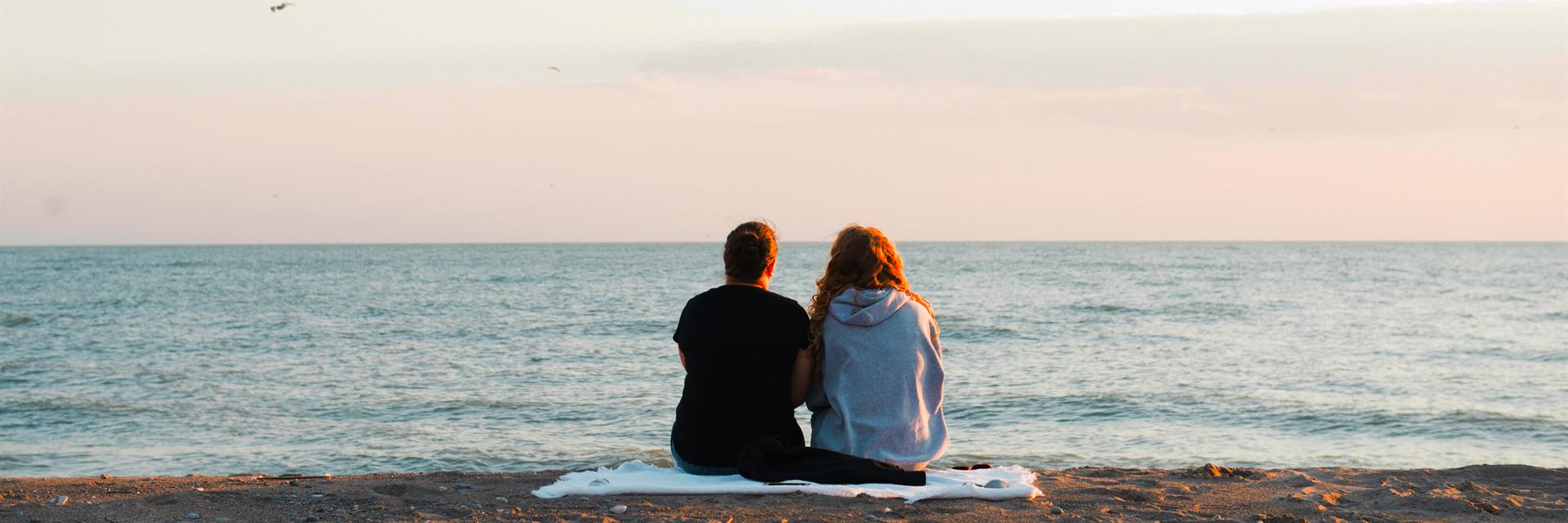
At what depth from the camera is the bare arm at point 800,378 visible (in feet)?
16.9

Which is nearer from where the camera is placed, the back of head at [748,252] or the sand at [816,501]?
the sand at [816,501]

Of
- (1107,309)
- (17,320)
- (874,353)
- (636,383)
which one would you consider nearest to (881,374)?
(874,353)

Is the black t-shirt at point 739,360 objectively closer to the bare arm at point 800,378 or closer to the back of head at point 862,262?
the bare arm at point 800,378

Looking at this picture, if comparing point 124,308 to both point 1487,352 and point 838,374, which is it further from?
point 1487,352

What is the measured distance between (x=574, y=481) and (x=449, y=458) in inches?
161

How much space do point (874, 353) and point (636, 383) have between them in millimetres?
8437

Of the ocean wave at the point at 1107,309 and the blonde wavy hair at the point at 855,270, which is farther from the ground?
the blonde wavy hair at the point at 855,270

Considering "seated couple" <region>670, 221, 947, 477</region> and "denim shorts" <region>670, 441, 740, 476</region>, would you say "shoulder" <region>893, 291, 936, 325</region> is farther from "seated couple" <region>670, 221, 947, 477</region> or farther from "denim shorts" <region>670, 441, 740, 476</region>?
"denim shorts" <region>670, 441, 740, 476</region>

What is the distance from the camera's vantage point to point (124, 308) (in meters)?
26.8

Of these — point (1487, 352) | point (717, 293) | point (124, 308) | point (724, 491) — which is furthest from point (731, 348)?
point (124, 308)

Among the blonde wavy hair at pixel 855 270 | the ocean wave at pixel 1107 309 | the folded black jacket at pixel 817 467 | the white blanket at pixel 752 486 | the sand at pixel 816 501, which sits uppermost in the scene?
the blonde wavy hair at pixel 855 270

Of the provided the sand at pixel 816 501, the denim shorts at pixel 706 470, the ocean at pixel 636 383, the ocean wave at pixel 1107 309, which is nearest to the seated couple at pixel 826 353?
the denim shorts at pixel 706 470

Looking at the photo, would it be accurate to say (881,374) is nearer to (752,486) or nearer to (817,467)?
(817,467)

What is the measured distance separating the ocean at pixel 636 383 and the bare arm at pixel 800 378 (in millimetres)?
3911
